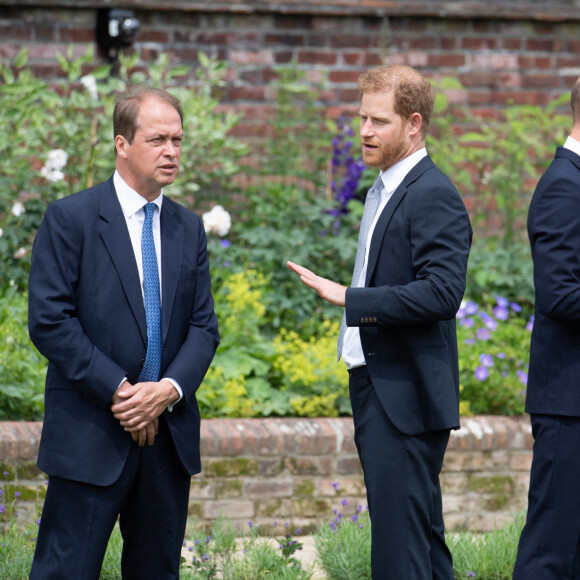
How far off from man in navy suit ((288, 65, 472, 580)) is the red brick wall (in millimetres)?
3732

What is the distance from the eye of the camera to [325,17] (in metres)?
7.07

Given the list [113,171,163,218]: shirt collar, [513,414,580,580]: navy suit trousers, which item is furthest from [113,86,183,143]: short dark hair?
[513,414,580,580]: navy suit trousers

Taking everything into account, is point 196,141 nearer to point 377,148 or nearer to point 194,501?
point 194,501

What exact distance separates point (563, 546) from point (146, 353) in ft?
5.07

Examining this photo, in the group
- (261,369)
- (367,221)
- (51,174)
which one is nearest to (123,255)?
(367,221)

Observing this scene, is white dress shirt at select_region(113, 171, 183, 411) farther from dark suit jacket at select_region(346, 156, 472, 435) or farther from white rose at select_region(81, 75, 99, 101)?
white rose at select_region(81, 75, 99, 101)

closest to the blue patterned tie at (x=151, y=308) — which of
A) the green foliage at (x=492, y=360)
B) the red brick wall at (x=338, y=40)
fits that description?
the green foliage at (x=492, y=360)

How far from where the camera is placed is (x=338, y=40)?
7.10 metres

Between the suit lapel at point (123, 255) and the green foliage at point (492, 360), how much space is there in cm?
254

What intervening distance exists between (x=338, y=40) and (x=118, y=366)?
179 inches

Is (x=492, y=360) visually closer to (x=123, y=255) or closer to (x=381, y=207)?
(x=381, y=207)

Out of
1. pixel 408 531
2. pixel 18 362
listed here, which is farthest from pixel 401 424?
pixel 18 362

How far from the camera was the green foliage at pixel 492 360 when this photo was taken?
5.29 m

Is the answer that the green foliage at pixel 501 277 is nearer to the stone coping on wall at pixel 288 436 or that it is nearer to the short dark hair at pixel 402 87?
the stone coping on wall at pixel 288 436
